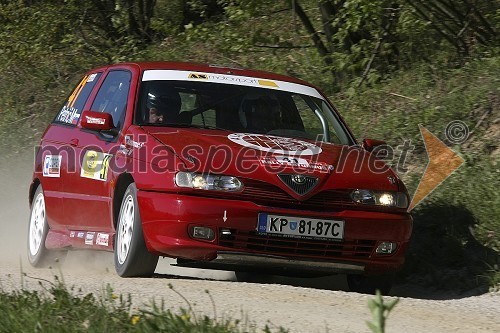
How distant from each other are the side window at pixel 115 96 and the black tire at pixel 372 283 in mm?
2178

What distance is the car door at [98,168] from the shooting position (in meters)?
8.13

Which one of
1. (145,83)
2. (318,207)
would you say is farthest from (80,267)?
(318,207)

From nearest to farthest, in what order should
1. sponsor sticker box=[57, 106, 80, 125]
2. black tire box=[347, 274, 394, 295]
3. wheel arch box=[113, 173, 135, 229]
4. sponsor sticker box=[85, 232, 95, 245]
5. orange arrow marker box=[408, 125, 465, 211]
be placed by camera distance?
1. wheel arch box=[113, 173, 135, 229]
2. black tire box=[347, 274, 394, 295]
3. sponsor sticker box=[85, 232, 95, 245]
4. sponsor sticker box=[57, 106, 80, 125]
5. orange arrow marker box=[408, 125, 465, 211]

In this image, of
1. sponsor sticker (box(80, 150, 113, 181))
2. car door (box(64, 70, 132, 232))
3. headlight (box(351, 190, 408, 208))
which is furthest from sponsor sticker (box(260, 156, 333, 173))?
sponsor sticker (box(80, 150, 113, 181))

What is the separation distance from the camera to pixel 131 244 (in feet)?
24.3

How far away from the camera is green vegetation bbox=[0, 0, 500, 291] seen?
31.3ft

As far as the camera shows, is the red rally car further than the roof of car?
No

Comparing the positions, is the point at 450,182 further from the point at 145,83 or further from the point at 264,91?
the point at 145,83

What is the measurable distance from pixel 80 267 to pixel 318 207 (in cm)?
254

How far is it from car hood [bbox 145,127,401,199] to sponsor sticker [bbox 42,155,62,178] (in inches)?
65.2

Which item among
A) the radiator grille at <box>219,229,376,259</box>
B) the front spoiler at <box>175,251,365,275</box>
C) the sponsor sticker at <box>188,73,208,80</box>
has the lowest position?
the front spoiler at <box>175,251,365,275</box>

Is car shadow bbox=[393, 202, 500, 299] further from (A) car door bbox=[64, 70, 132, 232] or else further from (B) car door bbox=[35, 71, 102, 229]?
(B) car door bbox=[35, 71, 102, 229]

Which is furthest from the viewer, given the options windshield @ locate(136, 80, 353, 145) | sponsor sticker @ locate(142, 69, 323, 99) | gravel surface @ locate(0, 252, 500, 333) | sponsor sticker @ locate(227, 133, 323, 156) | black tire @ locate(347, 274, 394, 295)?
sponsor sticker @ locate(142, 69, 323, 99)

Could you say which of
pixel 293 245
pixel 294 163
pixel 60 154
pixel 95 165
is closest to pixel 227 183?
pixel 294 163
